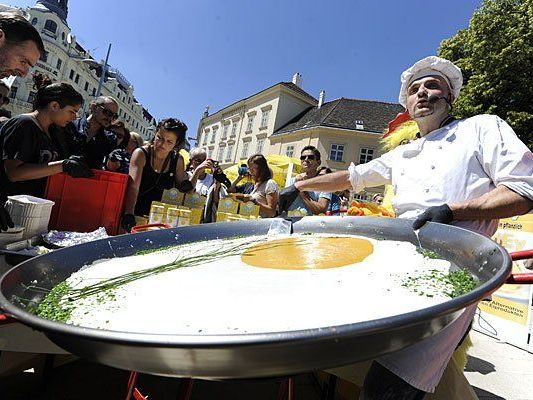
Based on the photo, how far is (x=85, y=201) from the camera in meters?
2.20

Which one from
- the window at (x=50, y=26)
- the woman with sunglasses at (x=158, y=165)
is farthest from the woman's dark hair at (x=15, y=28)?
the window at (x=50, y=26)

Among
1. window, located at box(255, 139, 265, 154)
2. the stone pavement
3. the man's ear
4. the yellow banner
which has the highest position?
window, located at box(255, 139, 265, 154)

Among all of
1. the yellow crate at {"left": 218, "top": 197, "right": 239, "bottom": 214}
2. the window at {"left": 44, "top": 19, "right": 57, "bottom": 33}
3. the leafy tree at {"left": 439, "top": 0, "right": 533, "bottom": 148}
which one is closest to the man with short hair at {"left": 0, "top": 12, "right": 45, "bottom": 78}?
the yellow crate at {"left": 218, "top": 197, "right": 239, "bottom": 214}

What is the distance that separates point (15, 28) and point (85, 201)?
103 cm

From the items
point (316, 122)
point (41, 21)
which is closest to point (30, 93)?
point (41, 21)

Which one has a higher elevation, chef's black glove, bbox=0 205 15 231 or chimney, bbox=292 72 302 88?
chimney, bbox=292 72 302 88

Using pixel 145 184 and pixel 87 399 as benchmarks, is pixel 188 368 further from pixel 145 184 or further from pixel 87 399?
pixel 145 184

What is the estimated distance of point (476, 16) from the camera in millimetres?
13719

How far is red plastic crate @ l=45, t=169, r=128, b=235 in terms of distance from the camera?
2.17 m

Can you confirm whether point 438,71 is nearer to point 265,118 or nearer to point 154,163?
point 154,163

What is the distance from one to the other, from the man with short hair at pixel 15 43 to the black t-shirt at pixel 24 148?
30cm

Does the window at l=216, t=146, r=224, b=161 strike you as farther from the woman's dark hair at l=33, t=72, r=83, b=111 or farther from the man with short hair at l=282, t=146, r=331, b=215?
the woman's dark hair at l=33, t=72, r=83, b=111

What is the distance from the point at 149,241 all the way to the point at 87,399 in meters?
1.35

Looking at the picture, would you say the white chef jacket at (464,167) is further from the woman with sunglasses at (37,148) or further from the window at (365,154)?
the window at (365,154)
